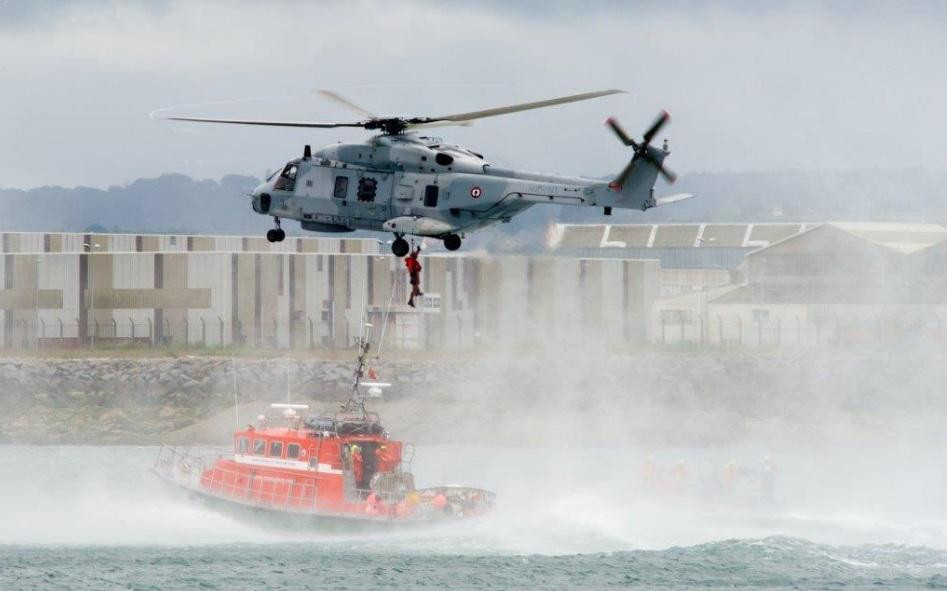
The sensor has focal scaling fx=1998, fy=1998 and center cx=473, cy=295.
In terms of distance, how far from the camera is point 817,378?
68.4 meters

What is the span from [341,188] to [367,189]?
1.85 feet

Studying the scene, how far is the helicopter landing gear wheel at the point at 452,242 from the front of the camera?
36.9m

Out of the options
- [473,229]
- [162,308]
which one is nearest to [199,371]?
[162,308]

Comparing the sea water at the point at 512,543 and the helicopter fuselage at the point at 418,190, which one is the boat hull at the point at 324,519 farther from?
the helicopter fuselage at the point at 418,190

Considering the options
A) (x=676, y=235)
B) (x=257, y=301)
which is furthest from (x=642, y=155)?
(x=676, y=235)

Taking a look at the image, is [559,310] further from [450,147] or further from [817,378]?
[450,147]

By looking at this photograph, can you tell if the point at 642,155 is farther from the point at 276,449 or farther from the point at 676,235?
the point at 676,235

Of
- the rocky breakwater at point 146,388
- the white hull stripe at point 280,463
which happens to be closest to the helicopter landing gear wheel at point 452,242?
the white hull stripe at point 280,463

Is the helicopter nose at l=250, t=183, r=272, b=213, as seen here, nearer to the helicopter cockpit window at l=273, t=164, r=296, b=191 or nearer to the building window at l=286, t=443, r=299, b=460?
the helicopter cockpit window at l=273, t=164, r=296, b=191

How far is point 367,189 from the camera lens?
3756cm

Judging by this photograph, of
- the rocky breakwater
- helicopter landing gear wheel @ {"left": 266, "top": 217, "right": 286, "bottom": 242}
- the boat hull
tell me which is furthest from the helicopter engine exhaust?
the rocky breakwater

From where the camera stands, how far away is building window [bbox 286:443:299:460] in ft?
140

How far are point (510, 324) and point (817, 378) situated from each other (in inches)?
420

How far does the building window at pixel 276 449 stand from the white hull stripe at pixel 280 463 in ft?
0.31
